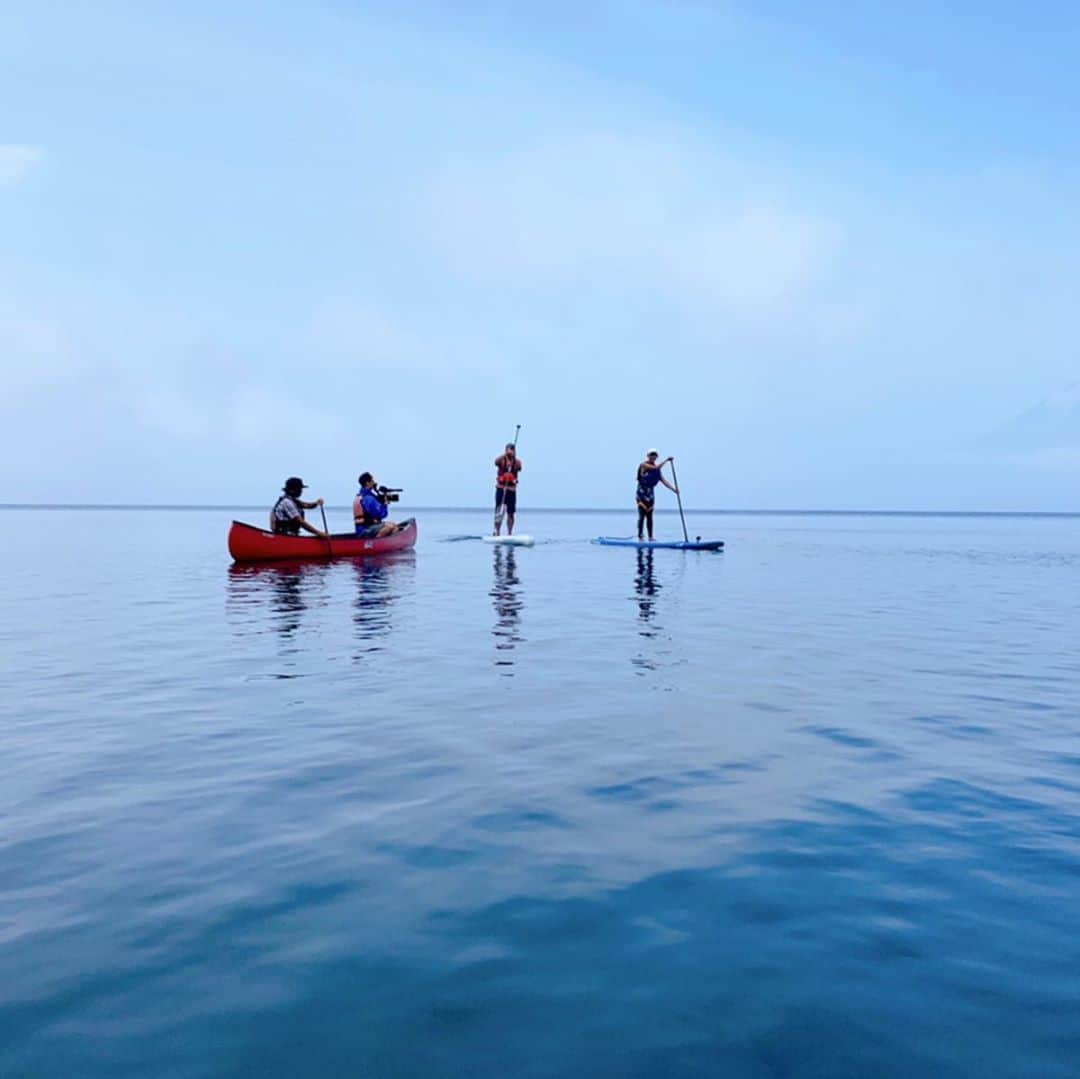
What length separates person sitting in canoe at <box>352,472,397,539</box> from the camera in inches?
1176

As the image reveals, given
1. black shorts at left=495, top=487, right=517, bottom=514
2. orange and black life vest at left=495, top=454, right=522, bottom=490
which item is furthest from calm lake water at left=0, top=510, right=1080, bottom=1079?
black shorts at left=495, top=487, right=517, bottom=514

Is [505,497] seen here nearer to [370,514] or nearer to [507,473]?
[507,473]

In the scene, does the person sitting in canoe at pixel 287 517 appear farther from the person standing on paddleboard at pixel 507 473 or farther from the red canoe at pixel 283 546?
the person standing on paddleboard at pixel 507 473

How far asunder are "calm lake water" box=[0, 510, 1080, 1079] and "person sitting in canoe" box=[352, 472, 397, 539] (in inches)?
671

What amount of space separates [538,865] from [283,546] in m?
23.5

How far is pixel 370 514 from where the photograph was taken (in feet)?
99.6

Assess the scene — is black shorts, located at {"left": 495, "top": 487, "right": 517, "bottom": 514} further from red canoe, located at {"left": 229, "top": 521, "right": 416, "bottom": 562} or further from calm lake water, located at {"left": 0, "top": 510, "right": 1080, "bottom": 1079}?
calm lake water, located at {"left": 0, "top": 510, "right": 1080, "bottom": 1079}

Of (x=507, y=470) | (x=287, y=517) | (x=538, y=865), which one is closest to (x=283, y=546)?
(x=287, y=517)

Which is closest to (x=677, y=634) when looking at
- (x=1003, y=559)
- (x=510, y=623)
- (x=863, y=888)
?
(x=510, y=623)

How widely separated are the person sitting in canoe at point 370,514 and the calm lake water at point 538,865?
1704cm

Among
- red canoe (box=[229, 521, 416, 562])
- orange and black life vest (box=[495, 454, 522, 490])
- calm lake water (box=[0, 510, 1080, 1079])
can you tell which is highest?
orange and black life vest (box=[495, 454, 522, 490])

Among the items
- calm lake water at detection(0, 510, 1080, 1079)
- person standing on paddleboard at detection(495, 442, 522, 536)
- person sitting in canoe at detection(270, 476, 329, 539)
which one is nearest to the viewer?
calm lake water at detection(0, 510, 1080, 1079)

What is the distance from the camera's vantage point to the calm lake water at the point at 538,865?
149 inches

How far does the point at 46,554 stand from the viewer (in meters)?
41.4
